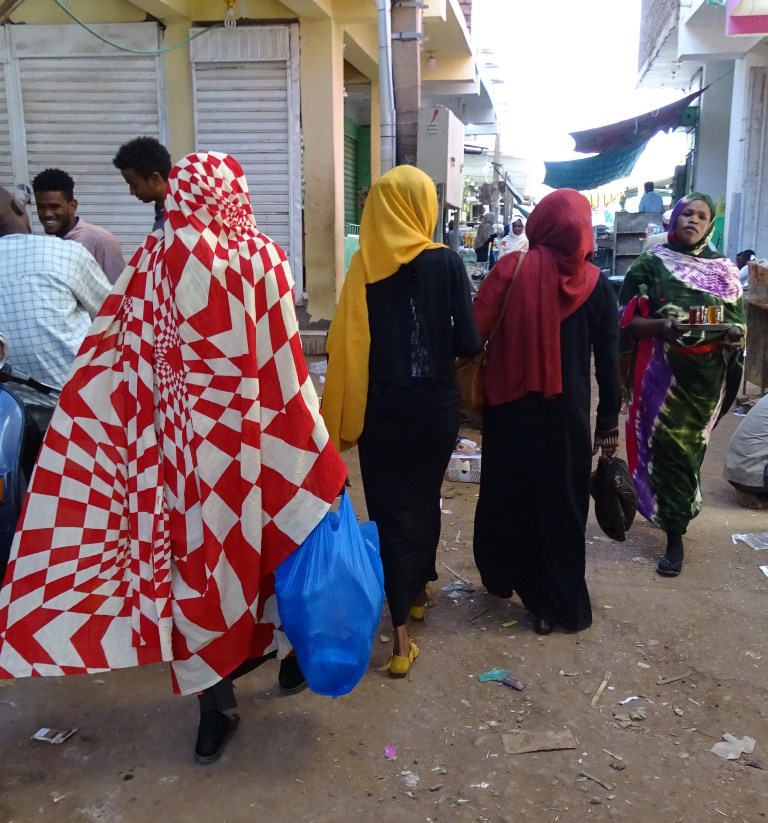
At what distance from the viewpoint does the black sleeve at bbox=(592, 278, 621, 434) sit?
322cm

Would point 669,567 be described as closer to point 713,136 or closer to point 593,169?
point 713,136

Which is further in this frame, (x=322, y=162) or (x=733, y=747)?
(x=322, y=162)

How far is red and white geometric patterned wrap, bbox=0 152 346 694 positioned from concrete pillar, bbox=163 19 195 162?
6.02 meters

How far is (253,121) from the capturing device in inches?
310

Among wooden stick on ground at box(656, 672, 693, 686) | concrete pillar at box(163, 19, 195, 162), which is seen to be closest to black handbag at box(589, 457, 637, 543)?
wooden stick on ground at box(656, 672, 693, 686)

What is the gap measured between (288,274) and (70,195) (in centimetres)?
206

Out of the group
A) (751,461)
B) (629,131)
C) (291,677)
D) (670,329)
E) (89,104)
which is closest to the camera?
(291,677)

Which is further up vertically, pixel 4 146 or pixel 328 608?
pixel 4 146

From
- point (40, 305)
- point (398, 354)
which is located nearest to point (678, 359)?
point (398, 354)

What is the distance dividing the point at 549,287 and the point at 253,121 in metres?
5.68

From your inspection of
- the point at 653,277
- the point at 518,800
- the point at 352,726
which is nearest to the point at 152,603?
the point at 352,726

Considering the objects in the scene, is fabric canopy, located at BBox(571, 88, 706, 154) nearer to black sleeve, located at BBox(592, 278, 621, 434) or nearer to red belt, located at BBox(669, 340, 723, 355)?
red belt, located at BBox(669, 340, 723, 355)

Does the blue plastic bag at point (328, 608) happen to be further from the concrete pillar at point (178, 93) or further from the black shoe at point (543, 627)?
the concrete pillar at point (178, 93)

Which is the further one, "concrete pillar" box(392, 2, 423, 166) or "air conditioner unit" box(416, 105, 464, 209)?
"concrete pillar" box(392, 2, 423, 166)
